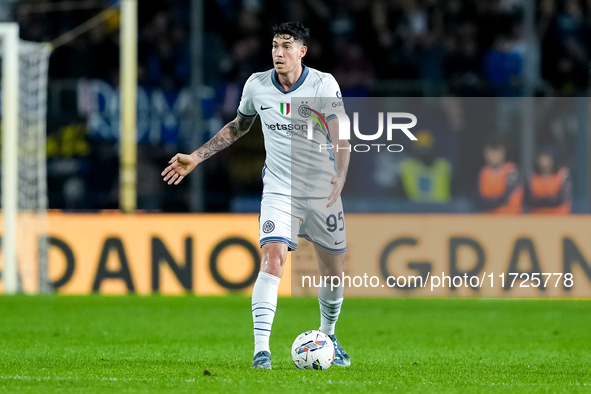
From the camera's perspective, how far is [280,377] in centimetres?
591

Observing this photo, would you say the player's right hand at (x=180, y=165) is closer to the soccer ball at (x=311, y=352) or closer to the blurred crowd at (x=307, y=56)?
the soccer ball at (x=311, y=352)

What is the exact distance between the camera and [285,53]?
649 cm

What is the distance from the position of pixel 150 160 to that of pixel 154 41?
244cm

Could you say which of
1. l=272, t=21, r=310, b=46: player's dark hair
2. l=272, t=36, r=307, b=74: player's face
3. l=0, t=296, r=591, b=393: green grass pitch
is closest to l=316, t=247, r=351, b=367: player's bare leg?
l=0, t=296, r=591, b=393: green grass pitch

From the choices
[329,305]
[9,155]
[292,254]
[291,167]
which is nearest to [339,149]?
[291,167]

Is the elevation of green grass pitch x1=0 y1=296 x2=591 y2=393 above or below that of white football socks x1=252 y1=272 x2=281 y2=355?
below

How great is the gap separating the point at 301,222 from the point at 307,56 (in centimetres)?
913

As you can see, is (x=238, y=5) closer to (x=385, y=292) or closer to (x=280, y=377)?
(x=385, y=292)

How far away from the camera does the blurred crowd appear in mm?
14547

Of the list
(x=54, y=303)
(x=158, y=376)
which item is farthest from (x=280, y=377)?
(x=54, y=303)

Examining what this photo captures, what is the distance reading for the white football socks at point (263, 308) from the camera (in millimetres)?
6246

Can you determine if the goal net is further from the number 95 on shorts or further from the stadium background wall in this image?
the number 95 on shorts

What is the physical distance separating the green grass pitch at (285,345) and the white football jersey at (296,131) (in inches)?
46.4

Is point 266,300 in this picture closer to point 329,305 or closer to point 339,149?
point 329,305
